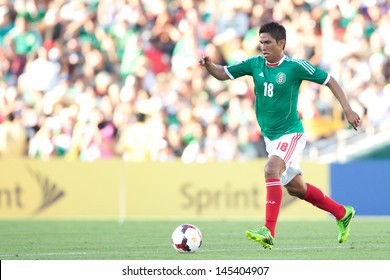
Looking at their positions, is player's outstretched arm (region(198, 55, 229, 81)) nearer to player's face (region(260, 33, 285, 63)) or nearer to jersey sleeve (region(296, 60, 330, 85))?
player's face (region(260, 33, 285, 63))

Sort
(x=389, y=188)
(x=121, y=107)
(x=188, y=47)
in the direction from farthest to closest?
(x=188, y=47), (x=121, y=107), (x=389, y=188)

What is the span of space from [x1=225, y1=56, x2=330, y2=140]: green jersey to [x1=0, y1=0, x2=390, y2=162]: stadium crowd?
318 inches

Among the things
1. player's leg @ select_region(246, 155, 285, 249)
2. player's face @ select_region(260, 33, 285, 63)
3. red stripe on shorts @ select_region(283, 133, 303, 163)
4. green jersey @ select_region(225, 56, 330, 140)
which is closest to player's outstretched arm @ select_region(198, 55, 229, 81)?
green jersey @ select_region(225, 56, 330, 140)

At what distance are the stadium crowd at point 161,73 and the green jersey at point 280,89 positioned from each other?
8079 mm

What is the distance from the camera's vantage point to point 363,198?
744 inches

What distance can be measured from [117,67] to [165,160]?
10.5 ft

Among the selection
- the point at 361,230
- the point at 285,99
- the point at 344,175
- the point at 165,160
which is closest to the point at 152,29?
the point at 165,160

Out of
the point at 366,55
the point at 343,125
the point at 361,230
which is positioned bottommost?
the point at 361,230

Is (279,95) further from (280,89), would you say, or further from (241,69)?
(241,69)

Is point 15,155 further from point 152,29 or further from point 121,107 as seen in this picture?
point 152,29

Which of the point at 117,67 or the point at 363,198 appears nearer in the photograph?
the point at 363,198

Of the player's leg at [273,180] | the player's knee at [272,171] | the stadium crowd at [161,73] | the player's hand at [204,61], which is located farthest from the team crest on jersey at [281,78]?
the stadium crowd at [161,73]

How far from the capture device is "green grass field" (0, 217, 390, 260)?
1048cm

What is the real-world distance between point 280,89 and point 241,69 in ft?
1.85
